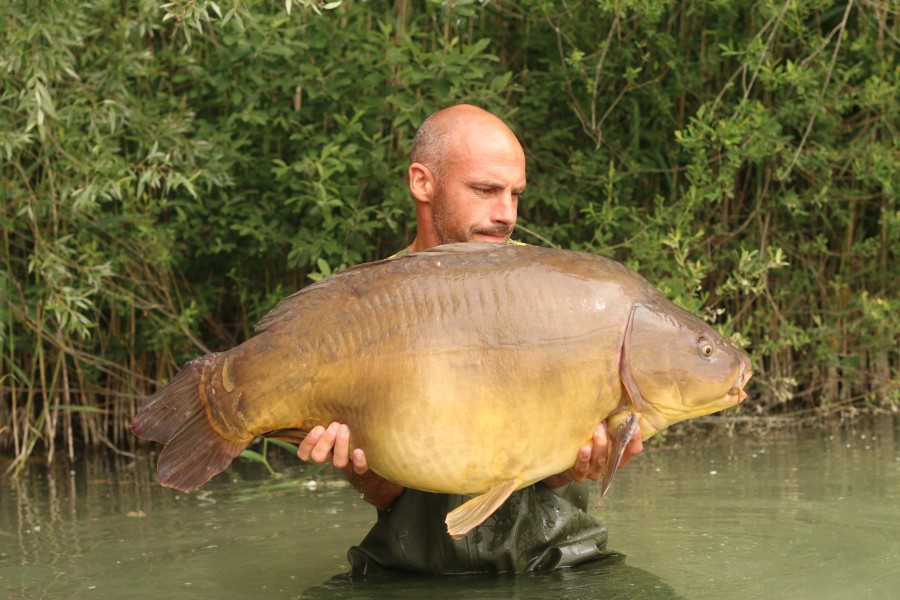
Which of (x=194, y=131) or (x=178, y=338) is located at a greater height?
(x=194, y=131)

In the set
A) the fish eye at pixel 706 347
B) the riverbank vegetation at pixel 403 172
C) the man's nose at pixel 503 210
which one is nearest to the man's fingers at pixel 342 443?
the fish eye at pixel 706 347

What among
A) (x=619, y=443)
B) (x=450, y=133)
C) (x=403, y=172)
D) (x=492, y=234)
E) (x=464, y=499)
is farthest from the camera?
(x=403, y=172)

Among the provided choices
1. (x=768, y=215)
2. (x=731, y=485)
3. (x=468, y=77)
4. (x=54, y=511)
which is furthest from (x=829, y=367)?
(x=54, y=511)

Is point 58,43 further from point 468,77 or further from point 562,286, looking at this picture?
point 562,286

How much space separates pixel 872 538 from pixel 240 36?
363 centimetres

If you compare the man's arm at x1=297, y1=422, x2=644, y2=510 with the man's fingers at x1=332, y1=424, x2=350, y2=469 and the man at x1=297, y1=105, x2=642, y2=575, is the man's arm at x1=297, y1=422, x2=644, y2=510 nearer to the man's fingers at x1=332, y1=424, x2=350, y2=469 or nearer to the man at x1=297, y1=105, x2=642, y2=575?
the man's fingers at x1=332, y1=424, x2=350, y2=469

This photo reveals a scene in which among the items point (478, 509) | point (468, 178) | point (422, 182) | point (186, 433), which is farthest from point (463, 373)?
point (422, 182)

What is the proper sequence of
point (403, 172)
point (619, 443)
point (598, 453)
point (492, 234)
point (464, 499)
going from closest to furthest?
point (619, 443) → point (598, 453) → point (464, 499) → point (492, 234) → point (403, 172)

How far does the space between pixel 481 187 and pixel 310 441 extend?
1.06 metres

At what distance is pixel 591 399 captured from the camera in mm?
2787

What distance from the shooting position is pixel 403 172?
6273 millimetres

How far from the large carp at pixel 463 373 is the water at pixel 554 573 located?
1.98ft

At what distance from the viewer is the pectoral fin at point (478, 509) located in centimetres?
279

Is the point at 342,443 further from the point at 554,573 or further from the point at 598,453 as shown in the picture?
the point at 554,573
